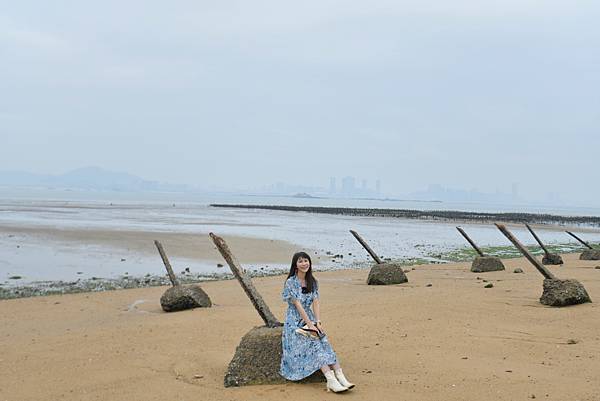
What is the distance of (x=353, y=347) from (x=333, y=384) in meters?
2.07

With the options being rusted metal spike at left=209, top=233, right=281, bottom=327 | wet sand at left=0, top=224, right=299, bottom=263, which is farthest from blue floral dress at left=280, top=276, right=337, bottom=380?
wet sand at left=0, top=224, right=299, bottom=263

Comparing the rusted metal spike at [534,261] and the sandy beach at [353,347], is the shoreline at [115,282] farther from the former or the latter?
the rusted metal spike at [534,261]

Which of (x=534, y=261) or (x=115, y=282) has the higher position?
(x=534, y=261)

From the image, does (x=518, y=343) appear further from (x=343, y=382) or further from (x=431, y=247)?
(x=431, y=247)

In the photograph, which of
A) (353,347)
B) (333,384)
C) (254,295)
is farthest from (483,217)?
(333,384)

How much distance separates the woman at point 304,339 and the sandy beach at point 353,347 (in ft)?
0.55

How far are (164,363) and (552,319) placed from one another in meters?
5.99

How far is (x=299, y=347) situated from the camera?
18.9 ft

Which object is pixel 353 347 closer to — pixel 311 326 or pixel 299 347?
pixel 299 347

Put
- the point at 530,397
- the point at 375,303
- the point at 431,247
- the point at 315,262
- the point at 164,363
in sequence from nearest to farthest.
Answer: the point at 530,397 < the point at 164,363 < the point at 375,303 < the point at 315,262 < the point at 431,247

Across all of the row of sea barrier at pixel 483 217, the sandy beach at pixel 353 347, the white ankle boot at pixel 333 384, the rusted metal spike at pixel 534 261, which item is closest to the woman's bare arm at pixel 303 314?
the white ankle boot at pixel 333 384

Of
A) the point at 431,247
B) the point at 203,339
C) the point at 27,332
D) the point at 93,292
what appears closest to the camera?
the point at 203,339

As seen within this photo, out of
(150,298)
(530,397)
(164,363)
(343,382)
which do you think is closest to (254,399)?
(343,382)

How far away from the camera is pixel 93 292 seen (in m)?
14.7
